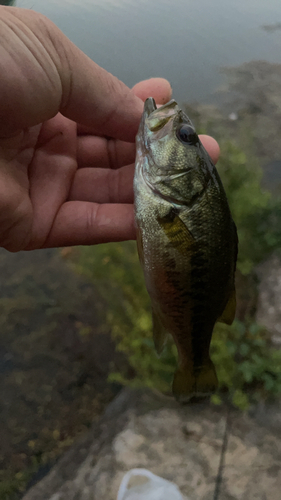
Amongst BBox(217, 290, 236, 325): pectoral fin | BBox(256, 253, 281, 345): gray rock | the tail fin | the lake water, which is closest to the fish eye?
BBox(217, 290, 236, 325): pectoral fin

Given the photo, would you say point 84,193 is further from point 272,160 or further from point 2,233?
point 272,160

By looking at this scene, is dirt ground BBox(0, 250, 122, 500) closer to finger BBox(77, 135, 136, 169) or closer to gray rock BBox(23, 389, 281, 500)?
gray rock BBox(23, 389, 281, 500)

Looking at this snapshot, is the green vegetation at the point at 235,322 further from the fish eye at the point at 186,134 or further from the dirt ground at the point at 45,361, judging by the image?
the fish eye at the point at 186,134

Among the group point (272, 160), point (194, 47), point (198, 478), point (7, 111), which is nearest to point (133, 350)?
point (198, 478)

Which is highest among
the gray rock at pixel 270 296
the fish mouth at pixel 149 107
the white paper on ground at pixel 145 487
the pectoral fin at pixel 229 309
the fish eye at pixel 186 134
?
the fish mouth at pixel 149 107

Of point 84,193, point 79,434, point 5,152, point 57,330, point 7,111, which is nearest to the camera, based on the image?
point 7,111

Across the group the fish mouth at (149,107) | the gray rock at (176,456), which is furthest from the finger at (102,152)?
the gray rock at (176,456)
